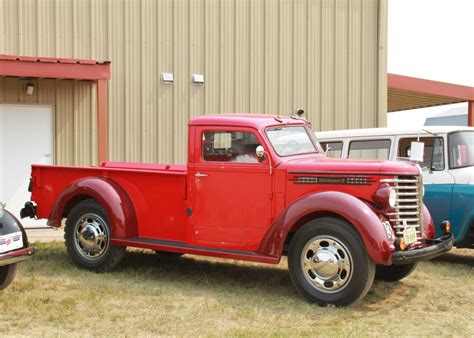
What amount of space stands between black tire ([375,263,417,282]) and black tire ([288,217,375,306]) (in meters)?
1.21

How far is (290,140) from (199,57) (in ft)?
19.8

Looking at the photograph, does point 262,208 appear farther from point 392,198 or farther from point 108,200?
point 108,200

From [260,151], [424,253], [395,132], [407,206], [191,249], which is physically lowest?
[191,249]

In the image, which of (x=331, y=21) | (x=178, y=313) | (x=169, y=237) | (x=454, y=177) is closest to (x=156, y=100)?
(x=331, y=21)

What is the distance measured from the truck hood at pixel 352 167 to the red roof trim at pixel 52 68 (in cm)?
490

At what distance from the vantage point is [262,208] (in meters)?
6.23

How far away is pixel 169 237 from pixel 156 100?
5.38m

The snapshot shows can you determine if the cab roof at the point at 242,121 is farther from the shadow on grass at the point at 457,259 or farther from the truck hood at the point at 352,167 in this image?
the shadow on grass at the point at 457,259

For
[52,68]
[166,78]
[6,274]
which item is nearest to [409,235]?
[6,274]

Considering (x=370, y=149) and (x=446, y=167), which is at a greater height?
(x=370, y=149)

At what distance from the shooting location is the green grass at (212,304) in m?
5.05

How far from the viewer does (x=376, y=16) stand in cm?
1373

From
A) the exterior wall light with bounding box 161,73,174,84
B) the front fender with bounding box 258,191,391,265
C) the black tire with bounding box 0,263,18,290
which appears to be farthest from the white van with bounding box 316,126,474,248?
the exterior wall light with bounding box 161,73,174,84

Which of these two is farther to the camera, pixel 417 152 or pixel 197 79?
pixel 197 79
